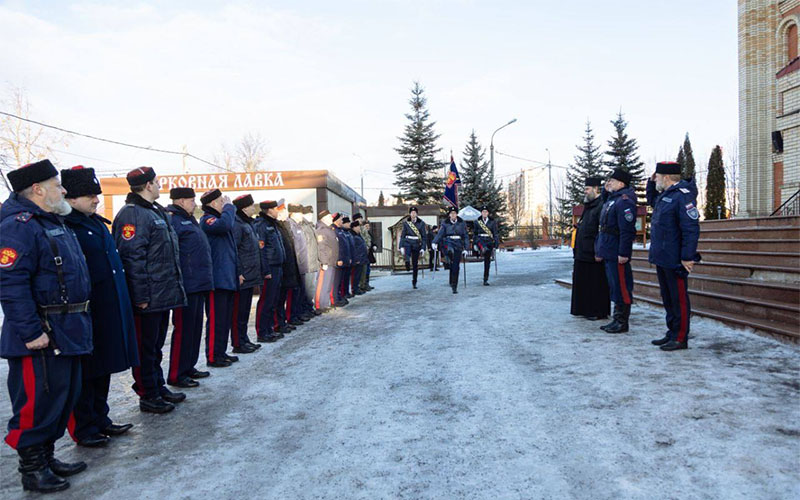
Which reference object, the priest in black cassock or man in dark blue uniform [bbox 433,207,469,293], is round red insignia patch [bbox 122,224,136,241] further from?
man in dark blue uniform [bbox 433,207,469,293]

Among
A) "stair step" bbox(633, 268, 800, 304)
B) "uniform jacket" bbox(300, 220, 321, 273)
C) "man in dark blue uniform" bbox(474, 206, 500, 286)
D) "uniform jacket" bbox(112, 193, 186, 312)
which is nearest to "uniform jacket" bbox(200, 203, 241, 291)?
"uniform jacket" bbox(112, 193, 186, 312)

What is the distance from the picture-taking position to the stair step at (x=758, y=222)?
7.77 meters

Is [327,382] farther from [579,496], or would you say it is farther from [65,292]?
[579,496]

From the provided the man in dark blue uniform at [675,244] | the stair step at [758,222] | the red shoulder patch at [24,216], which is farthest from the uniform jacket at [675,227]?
the red shoulder patch at [24,216]

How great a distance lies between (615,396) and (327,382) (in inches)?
104

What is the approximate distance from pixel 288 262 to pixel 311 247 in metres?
1.48

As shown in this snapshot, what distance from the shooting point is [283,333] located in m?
7.73

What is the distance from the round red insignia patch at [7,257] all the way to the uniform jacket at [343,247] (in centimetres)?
767

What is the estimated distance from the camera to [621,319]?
6.73m

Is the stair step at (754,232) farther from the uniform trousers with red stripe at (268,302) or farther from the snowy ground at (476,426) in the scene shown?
the uniform trousers with red stripe at (268,302)

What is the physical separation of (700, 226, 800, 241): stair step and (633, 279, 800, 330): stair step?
4.84ft

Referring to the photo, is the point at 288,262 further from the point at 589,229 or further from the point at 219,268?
the point at 589,229

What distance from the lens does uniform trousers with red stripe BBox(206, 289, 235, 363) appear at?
571cm

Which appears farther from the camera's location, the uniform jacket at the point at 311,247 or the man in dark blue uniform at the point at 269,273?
the uniform jacket at the point at 311,247
